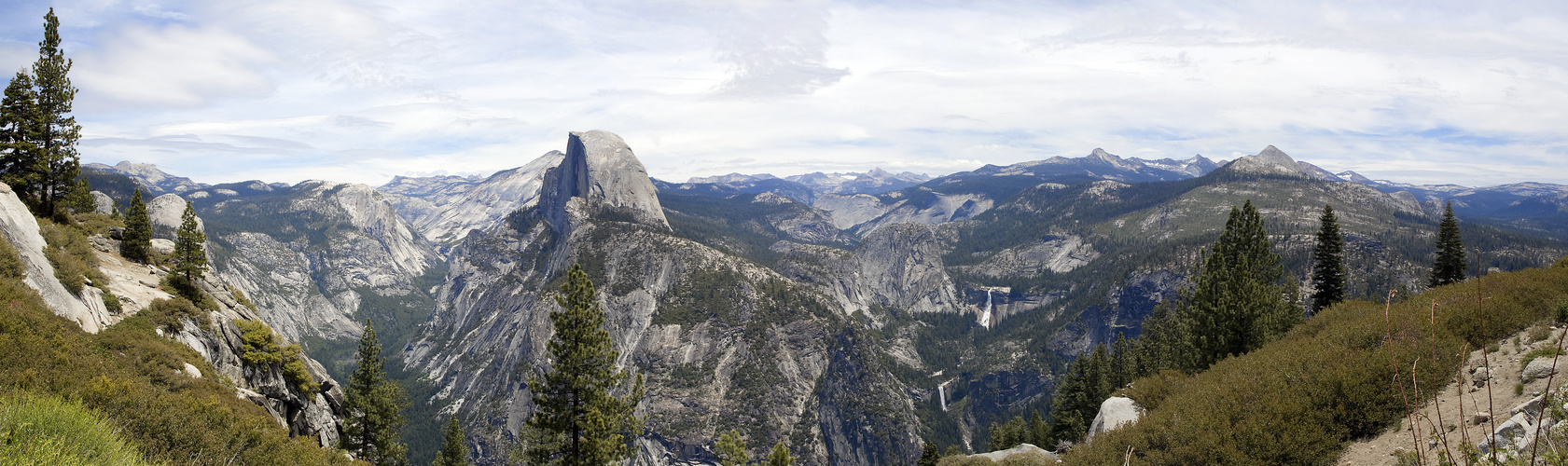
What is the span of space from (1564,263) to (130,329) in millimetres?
58776

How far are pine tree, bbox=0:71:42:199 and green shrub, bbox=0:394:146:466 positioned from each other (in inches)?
1607

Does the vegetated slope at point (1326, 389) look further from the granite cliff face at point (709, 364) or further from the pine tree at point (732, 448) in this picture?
the granite cliff face at point (709, 364)

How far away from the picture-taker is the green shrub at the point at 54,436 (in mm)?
9641

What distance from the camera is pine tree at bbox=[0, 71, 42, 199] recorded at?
3800 cm

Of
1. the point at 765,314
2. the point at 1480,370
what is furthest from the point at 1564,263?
the point at 765,314

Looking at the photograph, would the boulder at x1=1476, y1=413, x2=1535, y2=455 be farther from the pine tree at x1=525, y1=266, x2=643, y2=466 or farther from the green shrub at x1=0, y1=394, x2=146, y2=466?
the pine tree at x1=525, y1=266, x2=643, y2=466

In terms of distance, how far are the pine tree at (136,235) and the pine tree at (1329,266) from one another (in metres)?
86.8

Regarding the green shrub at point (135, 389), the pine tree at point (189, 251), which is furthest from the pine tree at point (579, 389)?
the pine tree at point (189, 251)

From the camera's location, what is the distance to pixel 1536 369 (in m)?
15.7

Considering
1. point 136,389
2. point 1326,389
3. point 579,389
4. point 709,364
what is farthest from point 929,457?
point 709,364

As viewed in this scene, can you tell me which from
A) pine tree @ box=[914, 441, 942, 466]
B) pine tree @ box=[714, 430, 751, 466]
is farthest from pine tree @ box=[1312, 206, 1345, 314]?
pine tree @ box=[714, 430, 751, 466]

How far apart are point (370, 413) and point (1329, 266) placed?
256 feet

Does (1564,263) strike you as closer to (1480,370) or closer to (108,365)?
(1480,370)

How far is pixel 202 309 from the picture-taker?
33.6 metres
